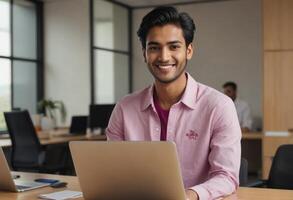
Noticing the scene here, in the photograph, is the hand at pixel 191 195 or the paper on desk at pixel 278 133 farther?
the paper on desk at pixel 278 133

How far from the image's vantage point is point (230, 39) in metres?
7.47

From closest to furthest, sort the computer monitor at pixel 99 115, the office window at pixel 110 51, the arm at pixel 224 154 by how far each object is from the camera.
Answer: the arm at pixel 224 154, the computer monitor at pixel 99 115, the office window at pixel 110 51

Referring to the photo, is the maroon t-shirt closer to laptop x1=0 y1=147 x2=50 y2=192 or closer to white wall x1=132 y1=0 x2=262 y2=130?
laptop x1=0 y1=147 x2=50 y2=192

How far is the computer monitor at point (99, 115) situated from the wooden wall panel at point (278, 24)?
7.22ft

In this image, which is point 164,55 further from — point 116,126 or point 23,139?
point 23,139

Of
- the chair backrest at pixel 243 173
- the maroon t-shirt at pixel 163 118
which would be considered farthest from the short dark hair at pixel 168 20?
the chair backrest at pixel 243 173

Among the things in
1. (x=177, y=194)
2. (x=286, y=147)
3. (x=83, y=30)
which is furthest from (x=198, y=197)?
(x=83, y=30)

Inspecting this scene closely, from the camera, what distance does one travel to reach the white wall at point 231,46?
726cm

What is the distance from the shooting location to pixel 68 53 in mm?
7289

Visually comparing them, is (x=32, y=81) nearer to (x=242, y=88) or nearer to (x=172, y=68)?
(x=242, y=88)

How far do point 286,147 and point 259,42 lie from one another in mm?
4729

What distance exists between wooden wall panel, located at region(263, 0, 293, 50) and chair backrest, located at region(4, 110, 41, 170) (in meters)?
2.80

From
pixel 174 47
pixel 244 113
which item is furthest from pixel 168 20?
pixel 244 113

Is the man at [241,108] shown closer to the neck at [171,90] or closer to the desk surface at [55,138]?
the desk surface at [55,138]
